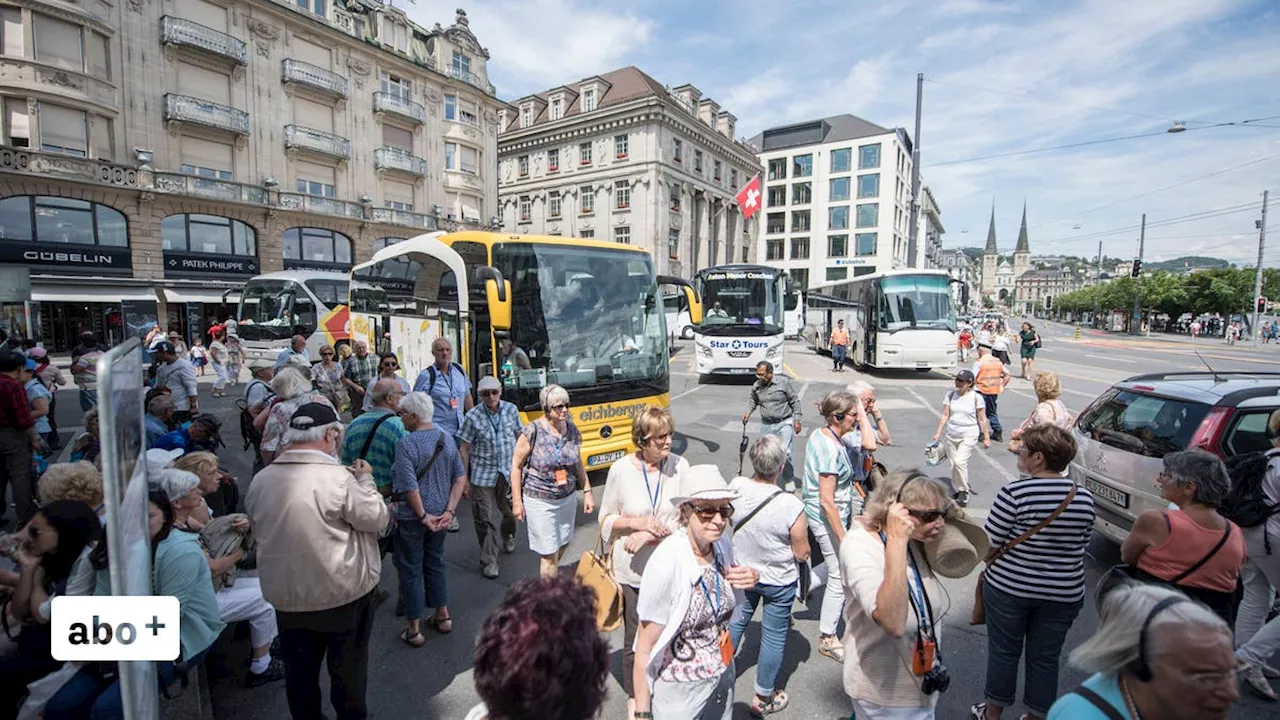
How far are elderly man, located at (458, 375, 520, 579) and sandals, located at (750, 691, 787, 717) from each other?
265 centimetres

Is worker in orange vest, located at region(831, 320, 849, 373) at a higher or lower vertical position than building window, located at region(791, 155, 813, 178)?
lower

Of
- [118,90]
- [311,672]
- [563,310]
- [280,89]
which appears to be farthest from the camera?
[280,89]

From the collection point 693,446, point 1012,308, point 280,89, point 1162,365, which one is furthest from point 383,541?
point 1012,308

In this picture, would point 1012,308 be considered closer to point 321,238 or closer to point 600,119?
point 600,119

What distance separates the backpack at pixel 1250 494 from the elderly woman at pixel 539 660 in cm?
428

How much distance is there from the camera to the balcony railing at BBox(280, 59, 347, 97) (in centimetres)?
2817

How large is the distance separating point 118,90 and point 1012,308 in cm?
17939

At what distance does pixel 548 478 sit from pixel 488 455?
3.35 feet

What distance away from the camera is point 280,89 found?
28266 millimetres

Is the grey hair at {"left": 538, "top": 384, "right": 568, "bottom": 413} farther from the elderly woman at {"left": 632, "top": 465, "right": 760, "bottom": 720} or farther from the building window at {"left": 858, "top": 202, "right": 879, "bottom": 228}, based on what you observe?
the building window at {"left": 858, "top": 202, "right": 879, "bottom": 228}

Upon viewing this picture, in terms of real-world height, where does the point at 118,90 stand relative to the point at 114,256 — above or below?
above

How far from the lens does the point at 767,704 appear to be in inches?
130

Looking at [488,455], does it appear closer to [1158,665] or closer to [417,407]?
[417,407]

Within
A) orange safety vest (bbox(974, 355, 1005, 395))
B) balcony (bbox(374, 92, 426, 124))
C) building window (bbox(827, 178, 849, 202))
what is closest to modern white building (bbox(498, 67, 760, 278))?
balcony (bbox(374, 92, 426, 124))
